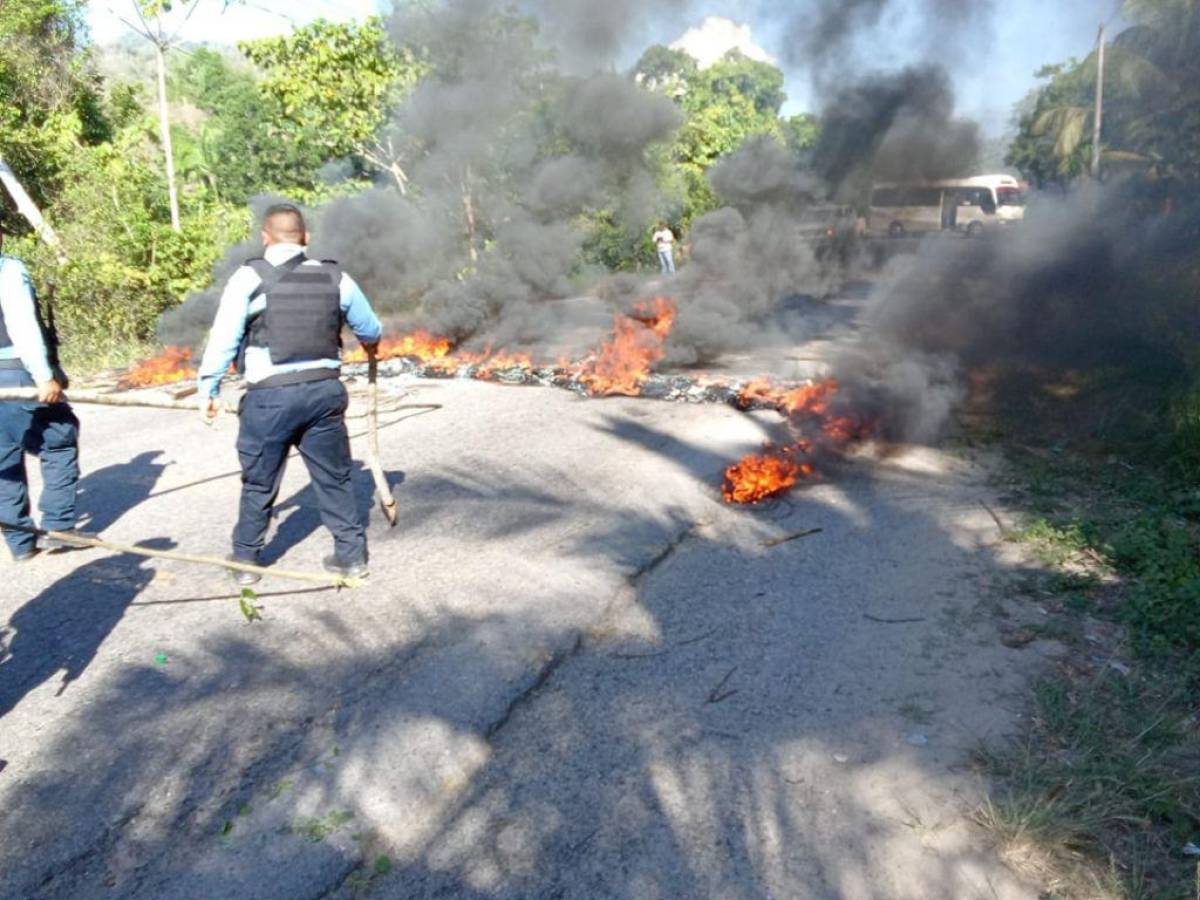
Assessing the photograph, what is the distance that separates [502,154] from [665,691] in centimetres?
1041

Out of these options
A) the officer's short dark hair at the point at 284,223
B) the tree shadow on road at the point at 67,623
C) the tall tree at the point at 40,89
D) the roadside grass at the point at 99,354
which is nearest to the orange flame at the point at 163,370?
the roadside grass at the point at 99,354

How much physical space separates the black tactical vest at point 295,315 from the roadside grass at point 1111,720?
332 cm

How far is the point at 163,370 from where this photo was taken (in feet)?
37.2

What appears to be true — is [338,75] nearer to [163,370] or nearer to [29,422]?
[163,370]

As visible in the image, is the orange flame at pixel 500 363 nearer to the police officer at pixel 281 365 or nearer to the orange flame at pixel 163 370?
the orange flame at pixel 163 370

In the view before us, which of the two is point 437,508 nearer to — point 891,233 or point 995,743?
point 995,743

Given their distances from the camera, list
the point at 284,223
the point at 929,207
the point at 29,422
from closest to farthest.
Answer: the point at 284,223
the point at 29,422
the point at 929,207

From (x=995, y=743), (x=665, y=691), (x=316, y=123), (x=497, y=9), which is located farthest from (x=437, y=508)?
(x=316, y=123)

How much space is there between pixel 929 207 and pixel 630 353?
509cm

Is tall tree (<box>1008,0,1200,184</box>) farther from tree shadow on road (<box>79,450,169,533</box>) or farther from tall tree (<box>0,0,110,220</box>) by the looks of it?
tall tree (<box>0,0,110,220</box>)

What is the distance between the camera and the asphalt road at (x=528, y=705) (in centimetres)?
277

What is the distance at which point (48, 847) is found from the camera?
2816 millimetres

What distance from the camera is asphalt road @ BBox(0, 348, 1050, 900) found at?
2.77 m

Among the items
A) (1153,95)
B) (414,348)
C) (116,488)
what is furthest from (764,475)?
(1153,95)
